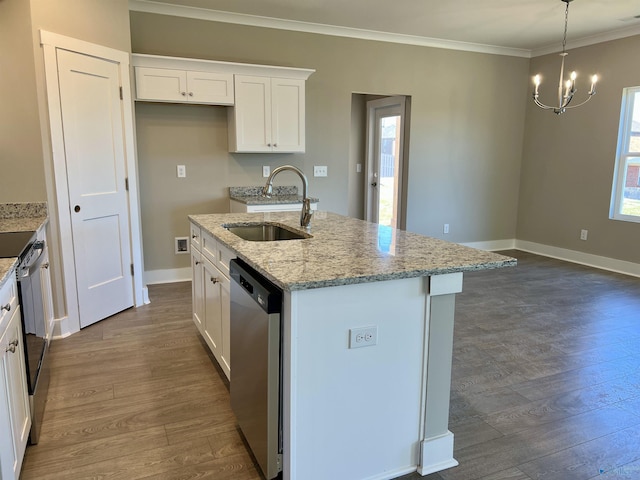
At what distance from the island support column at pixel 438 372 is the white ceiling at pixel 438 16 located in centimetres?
333

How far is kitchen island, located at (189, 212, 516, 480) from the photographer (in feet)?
5.51

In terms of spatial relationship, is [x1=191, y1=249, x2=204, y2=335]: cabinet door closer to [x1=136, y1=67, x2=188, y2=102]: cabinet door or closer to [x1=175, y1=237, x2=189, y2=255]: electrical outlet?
[x1=175, y1=237, x2=189, y2=255]: electrical outlet

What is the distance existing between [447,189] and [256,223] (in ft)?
12.5

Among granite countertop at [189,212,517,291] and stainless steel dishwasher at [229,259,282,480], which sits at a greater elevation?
granite countertop at [189,212,517,291]

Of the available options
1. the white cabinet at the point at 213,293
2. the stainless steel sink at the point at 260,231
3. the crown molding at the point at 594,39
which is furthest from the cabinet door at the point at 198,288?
the crown molding at the point at 594,39

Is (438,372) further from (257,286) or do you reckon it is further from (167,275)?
(167,275)

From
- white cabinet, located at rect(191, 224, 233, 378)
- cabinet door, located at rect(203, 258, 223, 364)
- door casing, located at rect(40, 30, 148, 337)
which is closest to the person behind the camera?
white cabinet, located at rect(191, 224, 233, 378)

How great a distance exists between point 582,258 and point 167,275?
495cm

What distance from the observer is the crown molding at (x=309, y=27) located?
436 centimetres

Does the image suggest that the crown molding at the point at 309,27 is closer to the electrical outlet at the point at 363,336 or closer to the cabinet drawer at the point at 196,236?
the cabinet drawer at the point at 196,236

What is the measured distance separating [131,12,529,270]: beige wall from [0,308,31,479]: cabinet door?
2811mm

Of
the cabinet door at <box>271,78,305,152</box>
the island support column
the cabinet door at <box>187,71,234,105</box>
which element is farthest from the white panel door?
the island support column

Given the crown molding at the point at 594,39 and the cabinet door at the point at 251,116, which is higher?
the crown molding at the point at 594,39

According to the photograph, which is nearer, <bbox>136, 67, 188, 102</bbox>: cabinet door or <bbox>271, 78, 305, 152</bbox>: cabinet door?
<bbox>136, 67, 188, 102</bbox>: cabinet door
